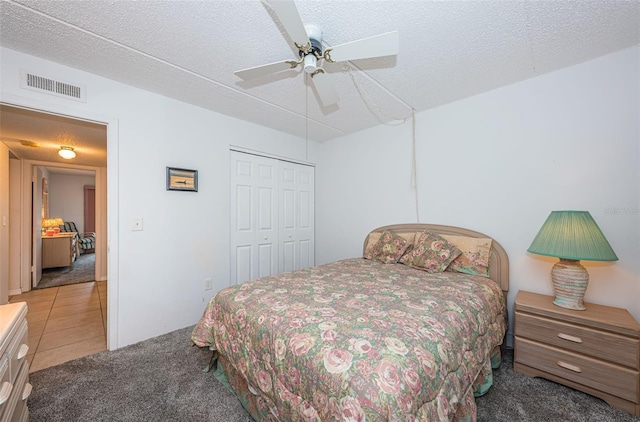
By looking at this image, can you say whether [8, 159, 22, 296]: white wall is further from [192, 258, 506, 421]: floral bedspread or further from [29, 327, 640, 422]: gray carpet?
[192, 258, 506, 421]: floral bedspread

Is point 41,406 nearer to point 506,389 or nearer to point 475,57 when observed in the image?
point 506,389

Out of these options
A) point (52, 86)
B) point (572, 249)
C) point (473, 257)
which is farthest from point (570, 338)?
point (52, 86)

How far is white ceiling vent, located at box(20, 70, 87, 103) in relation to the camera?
1.84m

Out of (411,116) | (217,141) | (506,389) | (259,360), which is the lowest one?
(506,389)

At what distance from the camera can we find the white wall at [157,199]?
2.17 meters

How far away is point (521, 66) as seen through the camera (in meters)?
2.02

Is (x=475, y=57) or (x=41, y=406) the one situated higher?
(x=475, y=57)

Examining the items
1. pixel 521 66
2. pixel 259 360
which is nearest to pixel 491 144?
pixel 521 66

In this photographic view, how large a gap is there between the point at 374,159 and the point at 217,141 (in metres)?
2.02

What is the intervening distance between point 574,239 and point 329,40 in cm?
218

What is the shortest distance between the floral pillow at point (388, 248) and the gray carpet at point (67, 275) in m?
5.20

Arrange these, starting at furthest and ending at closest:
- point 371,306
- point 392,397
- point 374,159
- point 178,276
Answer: point 374,159
point 178,276
point 371,306
point 392,397

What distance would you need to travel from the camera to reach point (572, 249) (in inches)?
66.5

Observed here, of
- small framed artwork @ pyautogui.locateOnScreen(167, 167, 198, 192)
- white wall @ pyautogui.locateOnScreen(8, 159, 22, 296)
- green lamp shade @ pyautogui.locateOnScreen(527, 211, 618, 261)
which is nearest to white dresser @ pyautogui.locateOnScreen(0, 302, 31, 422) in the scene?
small framed artwork @ pyautogui.locateOnScreen(167, 167, 198, 192)
